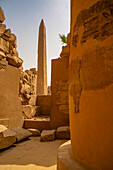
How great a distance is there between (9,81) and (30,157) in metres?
2.72

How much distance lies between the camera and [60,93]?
4.87m

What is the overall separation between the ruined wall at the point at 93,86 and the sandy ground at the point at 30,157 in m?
1.06

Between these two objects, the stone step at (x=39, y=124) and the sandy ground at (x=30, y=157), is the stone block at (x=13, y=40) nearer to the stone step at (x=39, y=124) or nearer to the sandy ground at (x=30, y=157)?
the stone step at (x=39, y=124)

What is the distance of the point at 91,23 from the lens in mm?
1490

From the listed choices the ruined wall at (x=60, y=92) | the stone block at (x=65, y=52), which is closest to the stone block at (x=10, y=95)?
the ruined wall at (x=60, y=92)

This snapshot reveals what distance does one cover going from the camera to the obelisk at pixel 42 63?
15047 mm

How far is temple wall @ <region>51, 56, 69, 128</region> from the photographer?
15.5 ft

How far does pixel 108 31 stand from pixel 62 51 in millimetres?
3878

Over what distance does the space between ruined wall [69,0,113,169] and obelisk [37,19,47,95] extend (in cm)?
1341

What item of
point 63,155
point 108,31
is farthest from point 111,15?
point 63,155

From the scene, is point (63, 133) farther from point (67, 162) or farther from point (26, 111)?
point (67, 162)

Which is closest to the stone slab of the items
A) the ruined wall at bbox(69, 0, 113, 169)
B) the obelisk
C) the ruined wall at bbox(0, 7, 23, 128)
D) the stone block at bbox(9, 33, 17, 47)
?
the ruined wall at bbox(69, 0, 113, 169)

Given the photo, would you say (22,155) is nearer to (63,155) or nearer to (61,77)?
(63,155)

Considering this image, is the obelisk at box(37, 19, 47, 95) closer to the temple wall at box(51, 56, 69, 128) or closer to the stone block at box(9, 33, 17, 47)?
the stone block at box(9, 33, 17, 47)
